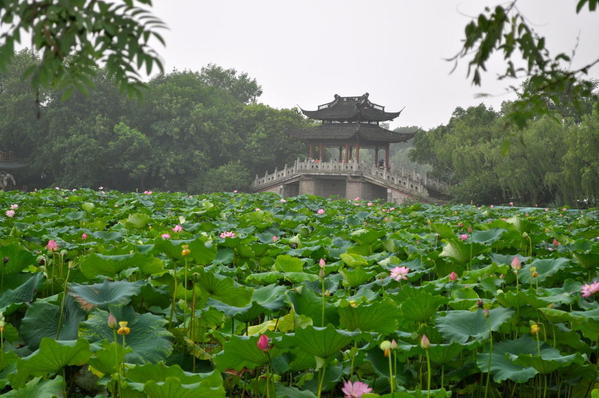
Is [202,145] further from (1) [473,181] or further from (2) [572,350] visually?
(2) [572,350]

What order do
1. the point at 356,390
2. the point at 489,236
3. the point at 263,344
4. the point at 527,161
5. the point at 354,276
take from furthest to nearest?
the point at 527,161 → the point at 489,236 → the point at 354,276 → the point at 263,344 → the point at 356,390

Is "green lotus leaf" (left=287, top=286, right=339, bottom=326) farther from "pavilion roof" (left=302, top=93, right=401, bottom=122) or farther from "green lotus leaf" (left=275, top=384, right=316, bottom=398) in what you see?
"pavilion roof" (left=302, top=93, right=401, bottom=122)

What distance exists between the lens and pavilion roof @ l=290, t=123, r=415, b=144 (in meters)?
28.1

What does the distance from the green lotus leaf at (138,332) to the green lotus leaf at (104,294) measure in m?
0.03

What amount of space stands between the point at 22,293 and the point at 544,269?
183 centimetres

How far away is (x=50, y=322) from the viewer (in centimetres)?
159

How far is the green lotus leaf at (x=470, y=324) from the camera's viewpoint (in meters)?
1.50

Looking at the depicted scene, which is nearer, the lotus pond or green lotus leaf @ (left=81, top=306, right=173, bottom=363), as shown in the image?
the lotus pond

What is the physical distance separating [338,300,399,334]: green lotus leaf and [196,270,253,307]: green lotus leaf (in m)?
0.40

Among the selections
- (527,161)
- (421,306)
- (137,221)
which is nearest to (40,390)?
(421,306)

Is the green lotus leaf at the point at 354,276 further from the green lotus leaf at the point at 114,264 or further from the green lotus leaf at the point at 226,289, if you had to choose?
the green lotus leaf at the point at 114,264

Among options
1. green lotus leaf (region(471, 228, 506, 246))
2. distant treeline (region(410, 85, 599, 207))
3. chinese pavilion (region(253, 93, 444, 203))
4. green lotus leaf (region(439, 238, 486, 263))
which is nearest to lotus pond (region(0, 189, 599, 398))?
green lotus leaf (region(439, 238, 486, 263))

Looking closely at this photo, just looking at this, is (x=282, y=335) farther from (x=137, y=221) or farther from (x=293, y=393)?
(x=137, y=221)

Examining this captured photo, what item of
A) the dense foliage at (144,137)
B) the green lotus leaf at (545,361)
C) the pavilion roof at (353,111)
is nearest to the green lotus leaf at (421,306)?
the green lotus leaf at (545,361)
